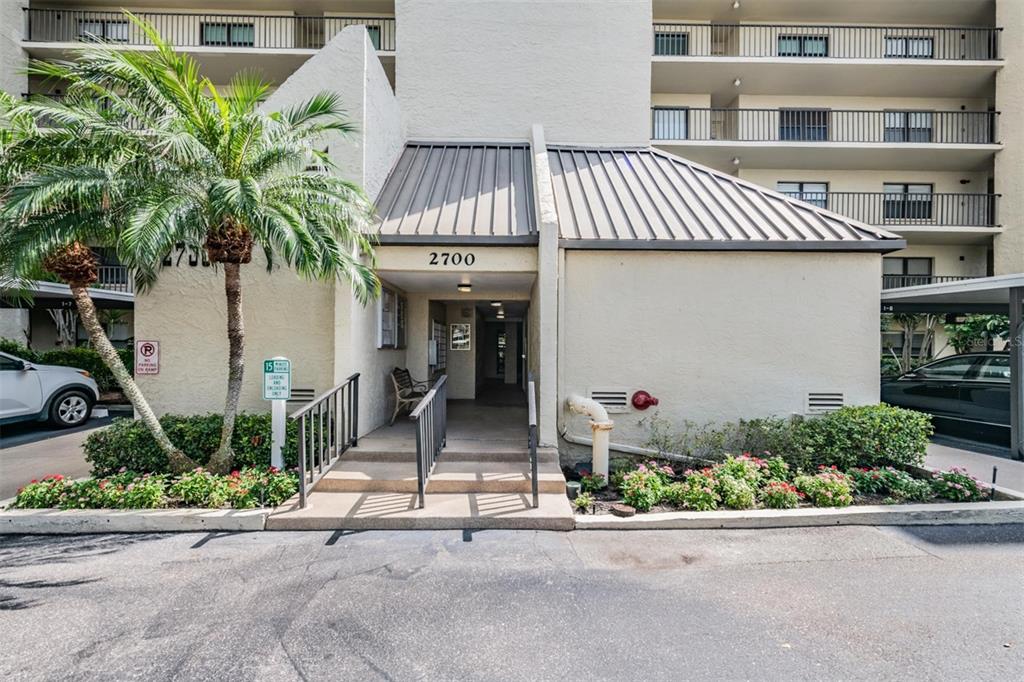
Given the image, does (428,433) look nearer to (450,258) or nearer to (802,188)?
(450,258)

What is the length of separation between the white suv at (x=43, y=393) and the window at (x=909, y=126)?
2474 centimetres

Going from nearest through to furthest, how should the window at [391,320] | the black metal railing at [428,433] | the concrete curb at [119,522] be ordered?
the concrete curb at [119,522] < the black metal railing at [428,433] < the window at [391,320]

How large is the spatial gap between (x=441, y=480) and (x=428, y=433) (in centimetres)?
59

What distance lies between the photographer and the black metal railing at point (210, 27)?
1672 centimetres

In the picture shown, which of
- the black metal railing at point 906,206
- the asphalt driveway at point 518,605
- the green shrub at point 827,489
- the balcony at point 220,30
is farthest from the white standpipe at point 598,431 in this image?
the balcony at point 220,30

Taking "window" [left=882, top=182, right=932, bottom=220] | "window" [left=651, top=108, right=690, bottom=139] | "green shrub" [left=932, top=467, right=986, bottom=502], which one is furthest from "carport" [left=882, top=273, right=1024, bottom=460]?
"window" [left=651, top=108, right=690, bottom=139]

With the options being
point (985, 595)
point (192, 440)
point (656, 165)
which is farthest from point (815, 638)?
point (656, 165)

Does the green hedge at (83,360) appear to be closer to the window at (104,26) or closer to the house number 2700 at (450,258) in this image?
the house number 2700 at (450,258)

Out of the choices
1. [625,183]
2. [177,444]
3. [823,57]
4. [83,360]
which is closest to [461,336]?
[625,183]

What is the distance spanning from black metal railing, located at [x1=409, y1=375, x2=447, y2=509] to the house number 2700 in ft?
5.68

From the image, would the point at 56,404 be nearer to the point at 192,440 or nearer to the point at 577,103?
the point at 192,440

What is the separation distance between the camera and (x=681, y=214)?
770 centimetres

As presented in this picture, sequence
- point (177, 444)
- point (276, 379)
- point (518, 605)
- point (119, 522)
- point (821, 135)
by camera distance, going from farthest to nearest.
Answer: point (821, 135) → point (177, 444) → point (276, 379) → point (119, 522) → point (518, 605)

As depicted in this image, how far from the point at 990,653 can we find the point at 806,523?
6.63 ft
